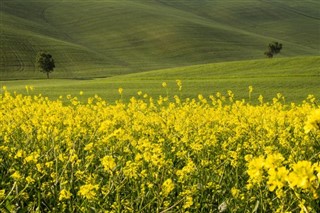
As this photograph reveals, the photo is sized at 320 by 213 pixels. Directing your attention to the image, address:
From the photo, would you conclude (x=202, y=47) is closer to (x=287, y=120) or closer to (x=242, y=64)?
(x=242, y=64)

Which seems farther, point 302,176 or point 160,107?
point 160,107

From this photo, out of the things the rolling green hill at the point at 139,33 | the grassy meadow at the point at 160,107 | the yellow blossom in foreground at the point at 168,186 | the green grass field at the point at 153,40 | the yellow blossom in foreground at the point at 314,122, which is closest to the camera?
the yellow blossom in foreground at the point at 314,122

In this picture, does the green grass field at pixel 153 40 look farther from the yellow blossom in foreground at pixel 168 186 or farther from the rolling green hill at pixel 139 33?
the yellow blossom in foreground at pixel 168 186

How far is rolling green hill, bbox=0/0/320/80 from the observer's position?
282ft

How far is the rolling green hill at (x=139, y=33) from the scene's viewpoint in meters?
85.8

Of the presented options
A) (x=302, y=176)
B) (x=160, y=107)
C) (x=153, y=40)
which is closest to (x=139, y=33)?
(x=153, y=40)

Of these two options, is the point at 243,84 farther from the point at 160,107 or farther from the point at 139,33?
the point at 139,33

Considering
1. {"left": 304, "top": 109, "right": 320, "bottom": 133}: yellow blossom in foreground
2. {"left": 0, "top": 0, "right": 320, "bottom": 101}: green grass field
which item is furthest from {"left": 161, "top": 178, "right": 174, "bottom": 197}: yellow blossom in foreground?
{"left": 0, "top": 0, "right": 320, "bottom": 101}: green grass field

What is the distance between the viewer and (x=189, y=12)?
146 metres

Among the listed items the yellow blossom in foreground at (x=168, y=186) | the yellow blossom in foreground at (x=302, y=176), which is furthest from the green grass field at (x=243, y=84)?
the yellow blossom in foreground at (x=302, y=176)

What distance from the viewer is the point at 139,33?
363 ft

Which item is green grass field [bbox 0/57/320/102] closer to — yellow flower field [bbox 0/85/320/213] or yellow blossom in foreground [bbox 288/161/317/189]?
yellow flower field [bbox 0/85/320/213]

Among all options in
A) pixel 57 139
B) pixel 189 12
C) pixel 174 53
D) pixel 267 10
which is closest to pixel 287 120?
pixel 57 139

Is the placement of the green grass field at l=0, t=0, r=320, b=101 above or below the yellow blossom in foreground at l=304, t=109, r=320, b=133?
below
